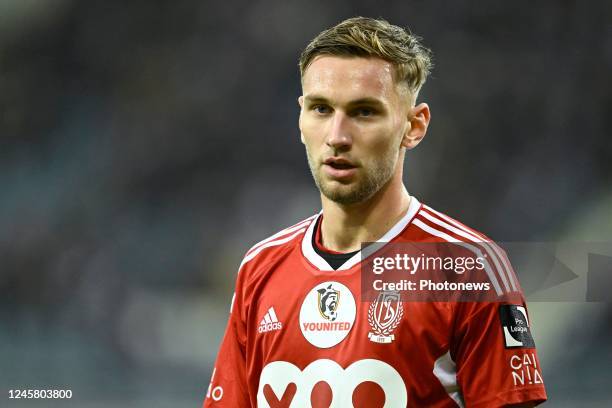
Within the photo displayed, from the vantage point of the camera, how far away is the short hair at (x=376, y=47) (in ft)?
6.96

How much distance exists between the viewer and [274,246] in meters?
2.40

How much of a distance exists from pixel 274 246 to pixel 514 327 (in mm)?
752

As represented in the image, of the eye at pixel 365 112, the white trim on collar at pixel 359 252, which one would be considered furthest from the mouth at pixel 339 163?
the white trim on collar at pixel 359 252

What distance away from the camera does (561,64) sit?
5094 millimetres

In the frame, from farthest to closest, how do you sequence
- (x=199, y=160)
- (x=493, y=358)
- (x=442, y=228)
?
(x=199, y=160), (x=442, y=228), (x=493, y=358)

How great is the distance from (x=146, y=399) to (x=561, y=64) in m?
3.21

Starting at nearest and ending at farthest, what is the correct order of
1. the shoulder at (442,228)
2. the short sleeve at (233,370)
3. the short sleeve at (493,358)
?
the short sleeve at (493,358) → the shoulder at (442,228) → the short sleeve at (233,370)

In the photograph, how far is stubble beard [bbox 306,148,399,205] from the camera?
2.10 meters

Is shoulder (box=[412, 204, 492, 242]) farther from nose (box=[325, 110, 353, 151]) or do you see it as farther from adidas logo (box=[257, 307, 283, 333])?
adidas logo (box=[257, 307, 283, 333])

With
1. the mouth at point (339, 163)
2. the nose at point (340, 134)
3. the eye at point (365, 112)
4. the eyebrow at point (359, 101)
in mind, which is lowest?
the mouth at point (339, 163)

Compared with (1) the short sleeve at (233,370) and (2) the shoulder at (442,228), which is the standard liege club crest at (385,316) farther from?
(1) the short sleeve at (233,370)

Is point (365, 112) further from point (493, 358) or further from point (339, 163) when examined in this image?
point (493, 358)

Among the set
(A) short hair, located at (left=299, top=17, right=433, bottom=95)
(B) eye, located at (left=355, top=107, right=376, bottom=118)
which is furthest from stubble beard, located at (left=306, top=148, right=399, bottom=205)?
(A) short hair, located at (left=299, top=17, right=433, bottom=95)

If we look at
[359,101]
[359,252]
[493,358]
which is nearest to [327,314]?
[359,252]
